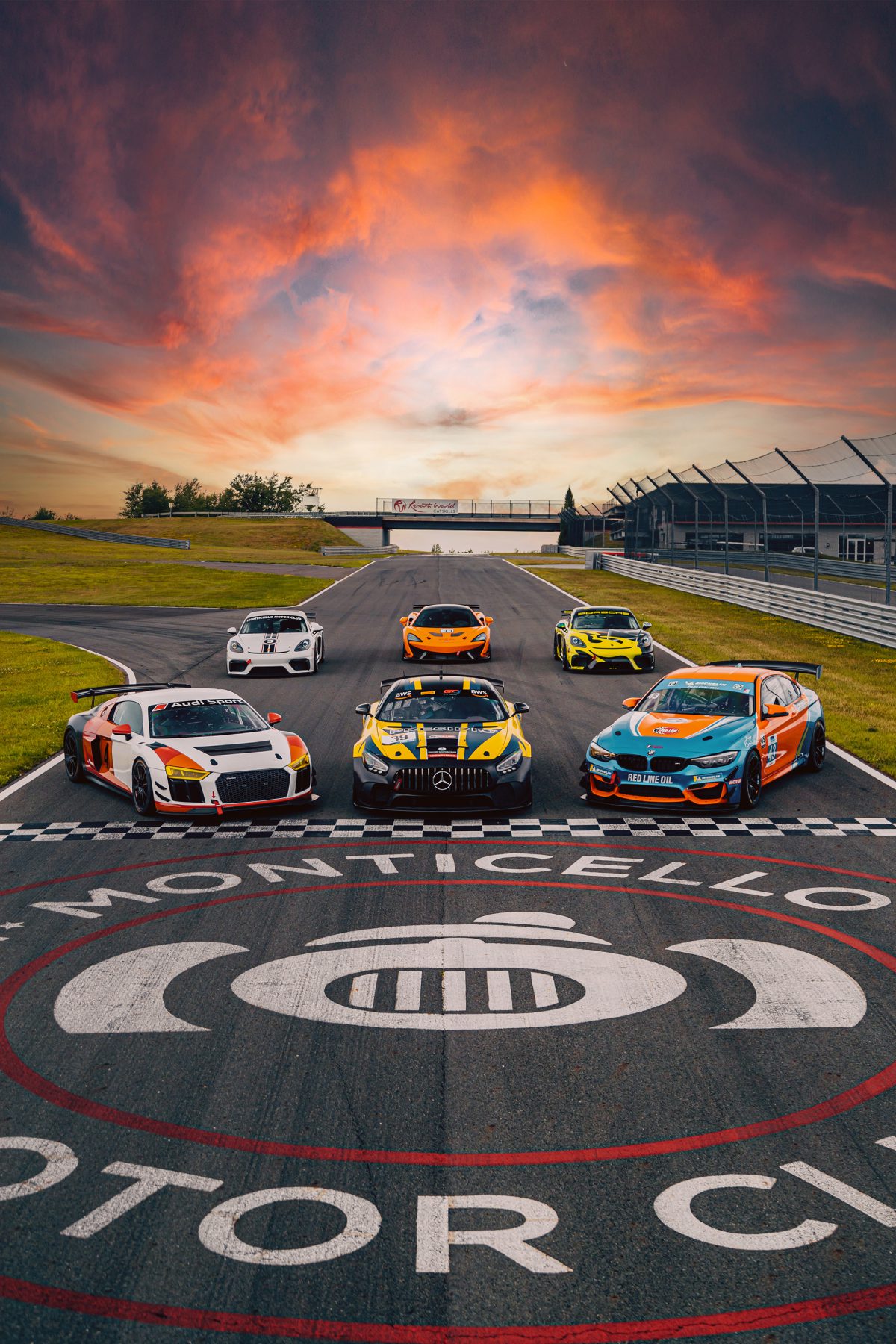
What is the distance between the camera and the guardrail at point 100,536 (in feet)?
312

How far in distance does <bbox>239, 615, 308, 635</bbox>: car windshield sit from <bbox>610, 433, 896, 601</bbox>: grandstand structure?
12.5 m

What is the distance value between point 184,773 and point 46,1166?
7.13 meters

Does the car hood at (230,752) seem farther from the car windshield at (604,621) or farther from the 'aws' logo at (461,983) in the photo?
the car windshield at (604,621)

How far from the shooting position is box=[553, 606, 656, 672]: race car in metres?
23.6

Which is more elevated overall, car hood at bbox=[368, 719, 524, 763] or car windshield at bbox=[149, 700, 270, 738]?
car windshield at bbox=[149, 700, 270, 738]

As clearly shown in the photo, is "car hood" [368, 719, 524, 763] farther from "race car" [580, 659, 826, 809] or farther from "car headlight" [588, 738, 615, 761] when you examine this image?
"race car" [580, 659, 826, 809]

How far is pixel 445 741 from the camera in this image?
12531 millimetres

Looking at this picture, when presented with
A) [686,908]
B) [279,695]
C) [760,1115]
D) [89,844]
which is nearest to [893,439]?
[279,695]

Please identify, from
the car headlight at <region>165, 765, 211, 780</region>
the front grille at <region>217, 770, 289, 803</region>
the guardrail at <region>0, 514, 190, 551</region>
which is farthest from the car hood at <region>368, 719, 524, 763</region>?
the guardrail at <region>0, 514, 190, 551</region>

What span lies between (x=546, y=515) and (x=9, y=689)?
347 feet

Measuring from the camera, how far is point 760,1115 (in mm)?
5664

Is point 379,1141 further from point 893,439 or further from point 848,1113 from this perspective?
point 893,439

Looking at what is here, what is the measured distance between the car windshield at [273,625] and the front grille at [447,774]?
1246cm

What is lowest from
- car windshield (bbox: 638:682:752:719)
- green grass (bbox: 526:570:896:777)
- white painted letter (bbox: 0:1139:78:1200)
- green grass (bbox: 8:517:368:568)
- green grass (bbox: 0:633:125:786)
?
green grass (bbox: 526:570:896:777)
